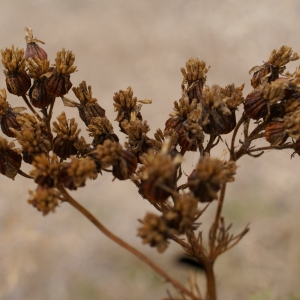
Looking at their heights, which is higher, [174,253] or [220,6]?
[220,6]

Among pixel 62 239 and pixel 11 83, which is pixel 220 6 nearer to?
pixel 62 239

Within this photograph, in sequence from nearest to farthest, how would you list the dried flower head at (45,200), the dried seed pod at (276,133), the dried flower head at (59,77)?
the dried flower head at (45,200) < the dried seed pod at (276,133) < the dried flower head at (59,77)

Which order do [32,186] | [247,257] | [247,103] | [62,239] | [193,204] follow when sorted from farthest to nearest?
[32,186] → [62,239] → [247,257] → [247,103] → [193,204]

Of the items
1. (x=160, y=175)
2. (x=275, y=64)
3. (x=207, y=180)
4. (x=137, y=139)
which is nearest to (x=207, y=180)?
(x=207, y=180)

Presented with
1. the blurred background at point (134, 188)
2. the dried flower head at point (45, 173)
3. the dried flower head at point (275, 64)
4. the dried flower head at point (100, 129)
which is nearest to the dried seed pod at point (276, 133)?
the dried flower head at point (275, 64)

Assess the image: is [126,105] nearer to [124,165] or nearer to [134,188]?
[124,165]

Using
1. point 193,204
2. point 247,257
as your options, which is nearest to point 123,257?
point 247,257

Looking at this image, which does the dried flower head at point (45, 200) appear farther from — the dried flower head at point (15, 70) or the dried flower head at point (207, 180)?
the dried flower head at point (15, 70)
